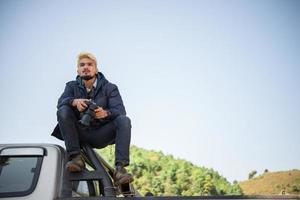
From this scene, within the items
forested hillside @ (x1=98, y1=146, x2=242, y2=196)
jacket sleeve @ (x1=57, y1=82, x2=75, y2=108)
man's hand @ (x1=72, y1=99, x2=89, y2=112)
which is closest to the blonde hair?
jacket sleeve @ (x1=57, y1=82, x2=75, y2=108)

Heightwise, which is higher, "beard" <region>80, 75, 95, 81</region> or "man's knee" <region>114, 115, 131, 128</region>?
"beard" <region>80, 75, 95, 81</region>

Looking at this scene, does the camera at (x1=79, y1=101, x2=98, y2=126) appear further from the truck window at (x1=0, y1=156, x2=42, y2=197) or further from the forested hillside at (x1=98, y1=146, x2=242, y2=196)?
the forested hillside at (x1=98, y1=146, x2=242, y2=196)

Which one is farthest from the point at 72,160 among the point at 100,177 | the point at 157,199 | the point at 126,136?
the point at 157,199

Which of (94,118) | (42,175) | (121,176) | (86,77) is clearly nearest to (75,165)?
(42,175)

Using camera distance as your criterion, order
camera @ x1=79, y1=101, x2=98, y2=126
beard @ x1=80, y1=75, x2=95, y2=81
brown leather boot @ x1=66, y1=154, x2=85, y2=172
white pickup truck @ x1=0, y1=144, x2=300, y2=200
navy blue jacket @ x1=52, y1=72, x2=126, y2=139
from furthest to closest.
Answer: beard @ x1=80, y1=75, x2=95, y2=81 → navy blue jacket @ x1=52, y1=72, x2=126, y2=139 → camera @ x1=79, y1=101, x2=98, y2=126 → brown leather boot @ x1=66, y1=154, x2=85, y2=172 → white pickup truck @ x1=0, y1=144, x2=300, y2=200

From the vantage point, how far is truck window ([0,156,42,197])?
8.71ft

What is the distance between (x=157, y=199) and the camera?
232 centimetres

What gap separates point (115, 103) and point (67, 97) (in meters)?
0.43

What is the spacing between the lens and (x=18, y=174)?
9.33 ft

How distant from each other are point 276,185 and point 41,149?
4828cm

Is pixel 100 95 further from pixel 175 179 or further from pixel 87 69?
pixel 175 179

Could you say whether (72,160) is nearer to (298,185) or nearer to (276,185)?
(298,185)

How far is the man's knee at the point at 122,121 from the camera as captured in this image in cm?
323

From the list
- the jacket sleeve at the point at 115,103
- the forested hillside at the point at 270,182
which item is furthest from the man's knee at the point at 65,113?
the forested hillside at the point at 270,182
